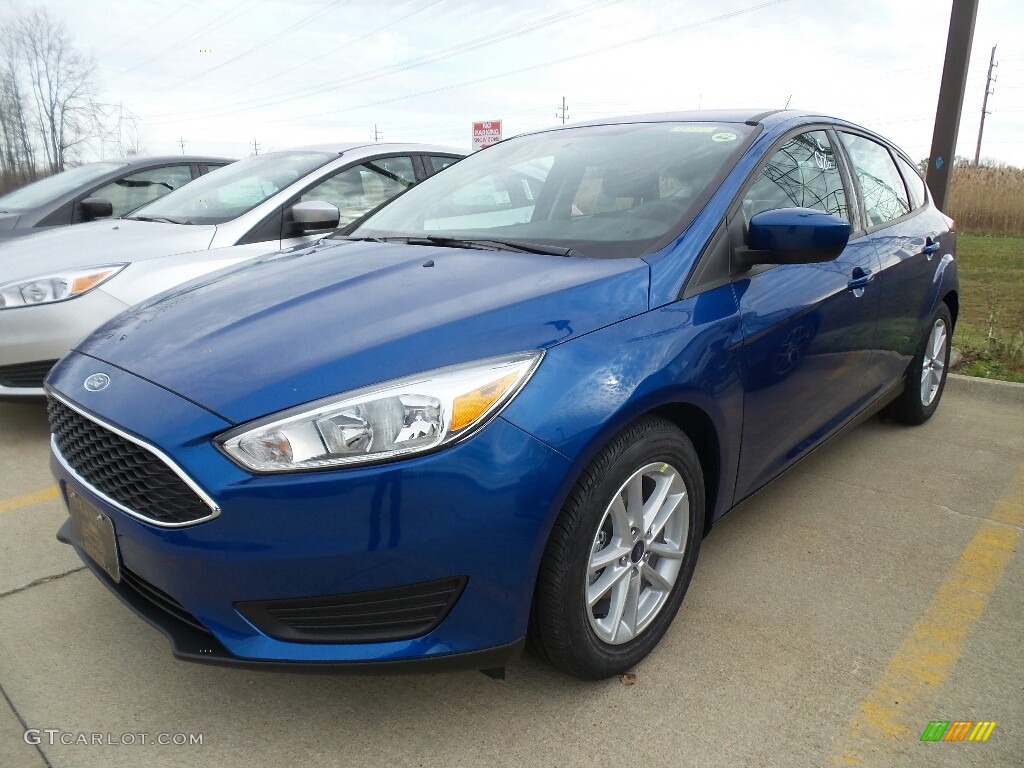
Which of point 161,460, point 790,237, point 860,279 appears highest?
point 790,237

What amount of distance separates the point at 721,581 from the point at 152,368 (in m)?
1.86

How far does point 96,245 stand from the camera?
3.96 metres

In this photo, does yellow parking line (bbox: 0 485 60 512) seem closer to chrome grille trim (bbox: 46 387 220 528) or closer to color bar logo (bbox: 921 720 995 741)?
chrome grille trim (bbox: 46 387 220 528)

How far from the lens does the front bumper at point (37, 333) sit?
3488mm

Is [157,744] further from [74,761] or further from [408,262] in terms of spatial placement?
[408,262]

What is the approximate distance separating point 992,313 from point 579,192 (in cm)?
482

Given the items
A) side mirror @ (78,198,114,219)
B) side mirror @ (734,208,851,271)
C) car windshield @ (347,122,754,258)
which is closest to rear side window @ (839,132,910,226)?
car windshield @ (347,122,754,258)

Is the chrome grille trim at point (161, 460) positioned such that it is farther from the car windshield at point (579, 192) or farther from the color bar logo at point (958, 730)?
the color bar logo at point (958, 730)

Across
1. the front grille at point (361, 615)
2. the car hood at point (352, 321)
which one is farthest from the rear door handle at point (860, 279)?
the front grille at point (361, 615)

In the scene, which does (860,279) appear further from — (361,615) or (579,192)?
(361,615)

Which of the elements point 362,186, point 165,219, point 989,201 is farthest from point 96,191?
point 989,201

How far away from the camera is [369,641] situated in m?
1.63

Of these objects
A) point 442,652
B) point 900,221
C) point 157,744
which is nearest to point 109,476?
point 157,744

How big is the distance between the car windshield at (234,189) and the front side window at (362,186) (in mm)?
137
